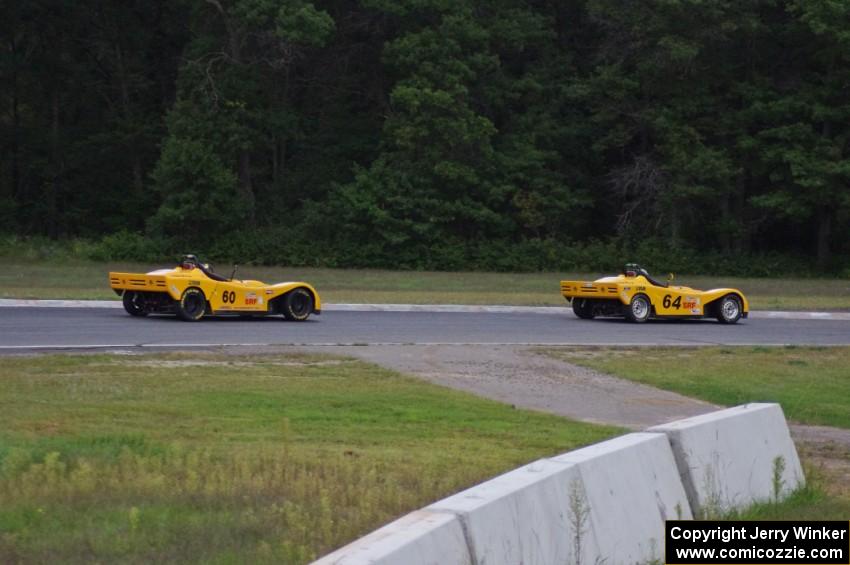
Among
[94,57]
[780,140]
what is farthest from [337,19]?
[780,140]

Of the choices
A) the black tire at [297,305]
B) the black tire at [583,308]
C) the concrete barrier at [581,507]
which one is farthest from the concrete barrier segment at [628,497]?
the black tire at [583,308]

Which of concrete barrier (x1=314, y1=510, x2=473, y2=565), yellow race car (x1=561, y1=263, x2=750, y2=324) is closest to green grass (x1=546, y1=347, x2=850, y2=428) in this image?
yellow race car (x1=561, y1=263, x2=750, y2=324)

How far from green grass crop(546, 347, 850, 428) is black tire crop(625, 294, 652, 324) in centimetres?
451

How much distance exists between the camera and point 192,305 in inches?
892

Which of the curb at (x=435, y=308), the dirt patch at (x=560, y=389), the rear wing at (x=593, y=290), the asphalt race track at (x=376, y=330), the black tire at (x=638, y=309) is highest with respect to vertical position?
the rear wing at (x=593, y=290)

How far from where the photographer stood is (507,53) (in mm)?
55688

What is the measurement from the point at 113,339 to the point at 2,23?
4174cm

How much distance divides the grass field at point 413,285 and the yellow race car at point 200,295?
626cm

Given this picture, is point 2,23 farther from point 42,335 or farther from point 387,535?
point 387,535

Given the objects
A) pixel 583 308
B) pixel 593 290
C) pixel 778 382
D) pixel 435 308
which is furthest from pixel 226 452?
pixel 435 308

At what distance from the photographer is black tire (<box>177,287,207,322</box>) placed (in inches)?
880

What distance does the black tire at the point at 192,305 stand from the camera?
22359 millimetres

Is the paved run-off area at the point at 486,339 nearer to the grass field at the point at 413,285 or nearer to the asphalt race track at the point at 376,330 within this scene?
the asphalt race track at the point at 376,330

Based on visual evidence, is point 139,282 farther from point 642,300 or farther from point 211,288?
point 642,300
